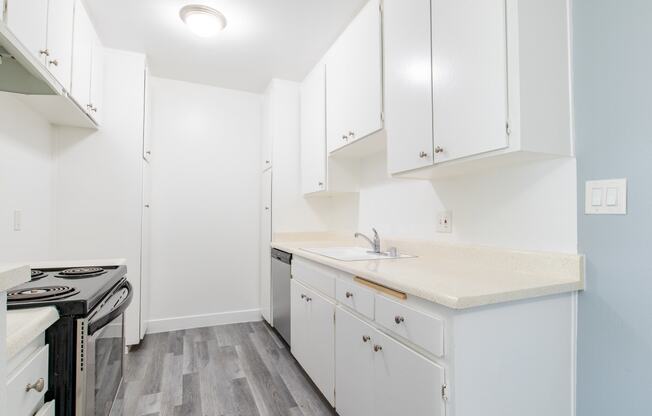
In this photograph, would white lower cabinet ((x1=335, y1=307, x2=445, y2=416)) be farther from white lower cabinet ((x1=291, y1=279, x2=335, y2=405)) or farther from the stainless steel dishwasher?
the stainless steel dishwasher

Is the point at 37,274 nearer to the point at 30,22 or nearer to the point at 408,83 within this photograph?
the point at 30,22

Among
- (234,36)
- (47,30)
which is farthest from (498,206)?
(47,30)

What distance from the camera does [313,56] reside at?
271 centimetres

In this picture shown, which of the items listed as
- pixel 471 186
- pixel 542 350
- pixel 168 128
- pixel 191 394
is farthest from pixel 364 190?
pixel 168 128

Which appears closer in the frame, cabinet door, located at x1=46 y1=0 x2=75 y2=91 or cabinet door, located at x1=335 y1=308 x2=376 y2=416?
cabinet door, located at x1=335 y1=308 x2=376 y2=416

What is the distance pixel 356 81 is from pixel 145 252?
2202 mm

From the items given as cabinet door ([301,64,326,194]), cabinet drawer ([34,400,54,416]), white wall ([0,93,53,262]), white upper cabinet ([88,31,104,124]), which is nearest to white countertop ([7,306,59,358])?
cabinet drawer ([34,400,54,416])

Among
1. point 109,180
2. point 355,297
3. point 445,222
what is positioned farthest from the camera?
point 109,180

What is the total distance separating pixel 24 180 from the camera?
76.0 inches

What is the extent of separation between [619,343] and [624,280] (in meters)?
0.21

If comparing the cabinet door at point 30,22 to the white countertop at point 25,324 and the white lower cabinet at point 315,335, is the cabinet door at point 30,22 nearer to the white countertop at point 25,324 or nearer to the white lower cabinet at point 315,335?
the white countertop at point 25,324

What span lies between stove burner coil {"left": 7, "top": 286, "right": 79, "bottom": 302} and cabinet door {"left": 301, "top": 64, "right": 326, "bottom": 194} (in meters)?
1.83

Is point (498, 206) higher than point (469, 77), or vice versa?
point (469, 77)

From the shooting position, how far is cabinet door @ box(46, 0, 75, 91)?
60.7 inches
